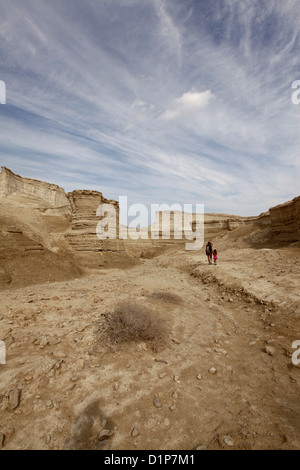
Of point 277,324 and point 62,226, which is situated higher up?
point 62,226

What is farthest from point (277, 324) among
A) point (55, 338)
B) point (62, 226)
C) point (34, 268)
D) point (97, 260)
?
point (62, 226)

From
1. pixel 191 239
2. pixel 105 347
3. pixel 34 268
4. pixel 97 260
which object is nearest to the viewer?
pixel 105 347

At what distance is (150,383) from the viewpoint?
2928mm

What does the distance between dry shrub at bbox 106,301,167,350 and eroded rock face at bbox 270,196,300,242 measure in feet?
50.4

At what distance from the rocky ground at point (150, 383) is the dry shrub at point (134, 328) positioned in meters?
0.13

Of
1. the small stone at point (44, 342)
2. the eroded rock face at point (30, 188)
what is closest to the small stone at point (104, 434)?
the small stone at point (44, 342)

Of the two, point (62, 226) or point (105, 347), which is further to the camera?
point (62, 226)

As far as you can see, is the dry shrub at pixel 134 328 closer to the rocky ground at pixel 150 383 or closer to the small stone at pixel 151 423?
the rocky ground at pixel 150 383

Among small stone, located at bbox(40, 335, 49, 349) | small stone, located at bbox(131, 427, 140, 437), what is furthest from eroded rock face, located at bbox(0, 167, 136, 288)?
small stone, located at bbox(131, 427, 140, 437)

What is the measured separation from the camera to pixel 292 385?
284 cm

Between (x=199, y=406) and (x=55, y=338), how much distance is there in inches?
111

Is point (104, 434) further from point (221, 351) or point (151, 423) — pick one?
point (221, 351)
